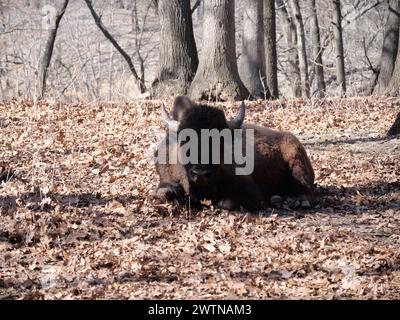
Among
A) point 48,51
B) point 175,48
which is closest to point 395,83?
point 175,48

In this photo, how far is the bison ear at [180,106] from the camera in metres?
8.55

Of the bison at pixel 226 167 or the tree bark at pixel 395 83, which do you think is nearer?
the bison at pixel 226 167

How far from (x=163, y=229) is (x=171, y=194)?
853 millimetres

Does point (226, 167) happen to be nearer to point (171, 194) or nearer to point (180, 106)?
point (171, 194)

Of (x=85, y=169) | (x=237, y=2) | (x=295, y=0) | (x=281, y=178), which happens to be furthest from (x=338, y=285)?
(x=237, y=2)

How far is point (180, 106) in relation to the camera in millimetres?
8727

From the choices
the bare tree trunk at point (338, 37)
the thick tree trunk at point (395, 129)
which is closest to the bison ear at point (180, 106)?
the thick tree trunk at point (395, 129)

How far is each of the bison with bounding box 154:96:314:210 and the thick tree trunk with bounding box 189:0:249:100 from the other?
5.77 meters

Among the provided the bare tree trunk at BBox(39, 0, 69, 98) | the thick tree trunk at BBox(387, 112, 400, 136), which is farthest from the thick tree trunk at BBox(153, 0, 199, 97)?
the thick tree trunk at BBox(387, 112, 400, 136)

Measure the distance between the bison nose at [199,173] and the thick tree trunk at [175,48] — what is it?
8389 millimetres

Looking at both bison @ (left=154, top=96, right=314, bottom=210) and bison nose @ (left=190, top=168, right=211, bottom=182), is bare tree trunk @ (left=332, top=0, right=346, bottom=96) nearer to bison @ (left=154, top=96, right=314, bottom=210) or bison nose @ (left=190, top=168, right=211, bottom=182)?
bison @ (left=154, top=96, right=314, bottom=210)

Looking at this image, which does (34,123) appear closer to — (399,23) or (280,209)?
(280,209)

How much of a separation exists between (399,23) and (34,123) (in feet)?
39.7

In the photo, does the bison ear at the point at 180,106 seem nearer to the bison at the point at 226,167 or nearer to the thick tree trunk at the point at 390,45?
the bison at the point at 226,167
